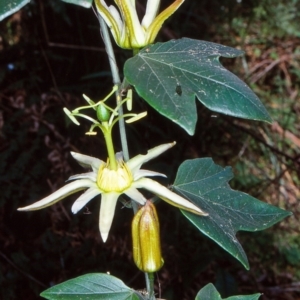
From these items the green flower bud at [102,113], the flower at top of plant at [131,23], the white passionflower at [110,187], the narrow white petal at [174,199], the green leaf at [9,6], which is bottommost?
the narrow white petal at [174,199]

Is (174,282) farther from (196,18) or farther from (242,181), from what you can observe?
(196,18)

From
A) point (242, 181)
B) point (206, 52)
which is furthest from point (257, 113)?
point (242, 181)

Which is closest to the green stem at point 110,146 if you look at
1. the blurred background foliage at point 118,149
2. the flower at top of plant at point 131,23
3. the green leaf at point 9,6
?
the flower at top of plant at point 131,23

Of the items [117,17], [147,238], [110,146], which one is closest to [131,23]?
[117,17]

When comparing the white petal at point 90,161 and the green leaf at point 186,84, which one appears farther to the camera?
the white petal at point 90,161

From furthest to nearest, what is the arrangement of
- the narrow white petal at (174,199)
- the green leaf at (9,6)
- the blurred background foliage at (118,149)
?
1. the blurred background foliage at (118,149)
2. the narrow white petal at (174,199)
3. the green leaf at (9,6)

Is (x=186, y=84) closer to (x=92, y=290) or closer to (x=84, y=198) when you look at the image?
(x=84, y=198)

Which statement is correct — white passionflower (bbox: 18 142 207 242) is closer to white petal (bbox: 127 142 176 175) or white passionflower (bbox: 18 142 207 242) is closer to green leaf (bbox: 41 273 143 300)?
white petal (bbox: 127 142 176 175)

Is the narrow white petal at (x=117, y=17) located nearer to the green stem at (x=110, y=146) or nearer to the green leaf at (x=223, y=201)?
the green stem at (x=110, y=146)
